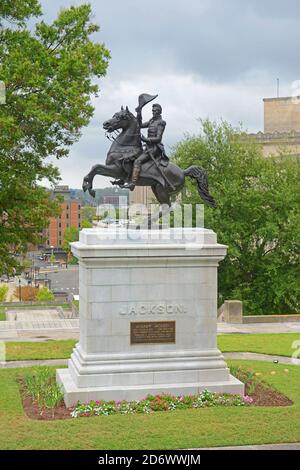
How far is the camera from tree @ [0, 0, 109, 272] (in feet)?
76.2

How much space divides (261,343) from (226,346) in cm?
147

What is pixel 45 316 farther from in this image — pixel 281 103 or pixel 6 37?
pixel 281 103

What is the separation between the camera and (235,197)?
35656 mm

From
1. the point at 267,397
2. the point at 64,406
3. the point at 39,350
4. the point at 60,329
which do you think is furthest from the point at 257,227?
the point at 64,406

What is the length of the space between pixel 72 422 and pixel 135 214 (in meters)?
5.32

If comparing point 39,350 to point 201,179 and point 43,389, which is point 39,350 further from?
point 201,179

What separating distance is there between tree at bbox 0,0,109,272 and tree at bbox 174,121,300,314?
1200cm

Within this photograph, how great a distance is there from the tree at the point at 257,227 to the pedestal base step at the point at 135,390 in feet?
64.5

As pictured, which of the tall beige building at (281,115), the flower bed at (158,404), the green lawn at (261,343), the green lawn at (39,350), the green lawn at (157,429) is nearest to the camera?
the green lawn at (157,429)

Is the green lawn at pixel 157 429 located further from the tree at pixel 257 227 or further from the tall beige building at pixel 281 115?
the tall beige building at pixel 281 115

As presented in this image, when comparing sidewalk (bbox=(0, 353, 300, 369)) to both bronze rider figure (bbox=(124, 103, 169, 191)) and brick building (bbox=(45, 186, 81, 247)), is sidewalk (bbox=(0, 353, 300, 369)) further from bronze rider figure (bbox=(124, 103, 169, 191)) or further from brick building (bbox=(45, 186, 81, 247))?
brick building (bbox=(45, 186, 81, 247))

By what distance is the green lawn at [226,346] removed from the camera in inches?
762

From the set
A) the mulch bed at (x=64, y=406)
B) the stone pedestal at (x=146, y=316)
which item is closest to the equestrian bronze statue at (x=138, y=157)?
the stone pedestal at (x=146, y=316)

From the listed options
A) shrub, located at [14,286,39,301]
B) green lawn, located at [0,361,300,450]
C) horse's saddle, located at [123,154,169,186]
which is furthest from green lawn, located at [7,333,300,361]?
shrub, located at [14,286,39,301]
